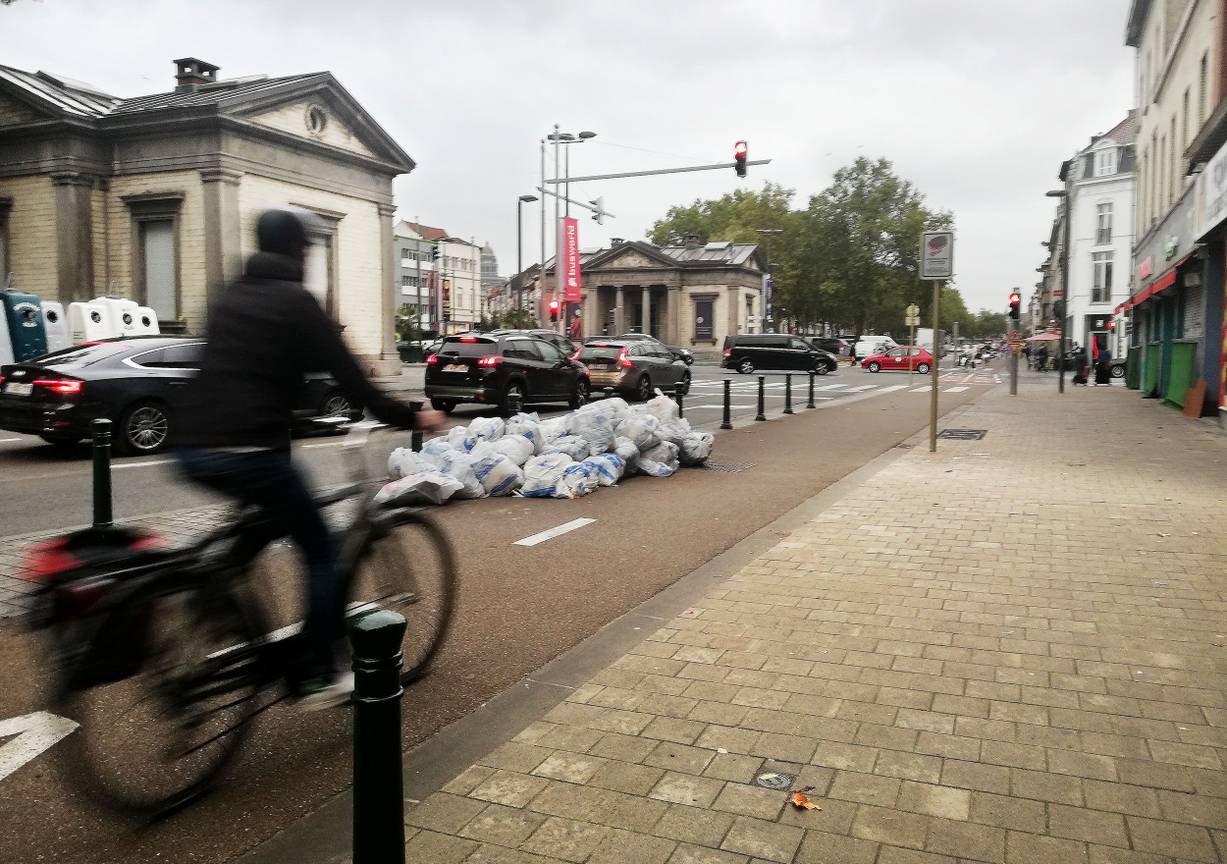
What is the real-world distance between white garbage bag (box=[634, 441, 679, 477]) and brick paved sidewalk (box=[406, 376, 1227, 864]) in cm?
361

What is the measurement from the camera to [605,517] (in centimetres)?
842

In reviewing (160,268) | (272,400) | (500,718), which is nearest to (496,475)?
(500,718)

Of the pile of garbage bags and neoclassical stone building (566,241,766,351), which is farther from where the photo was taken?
neoclassical stone building (566,241,766,351)

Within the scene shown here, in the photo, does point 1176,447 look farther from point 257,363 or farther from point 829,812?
point 257,363

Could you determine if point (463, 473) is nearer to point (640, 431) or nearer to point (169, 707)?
point (640, 431)

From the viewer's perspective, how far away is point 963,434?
16.1 meters

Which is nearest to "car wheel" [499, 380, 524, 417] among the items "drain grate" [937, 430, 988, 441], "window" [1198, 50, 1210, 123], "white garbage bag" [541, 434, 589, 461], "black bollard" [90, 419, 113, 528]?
"drain grate" [937, 430, 988, 441]

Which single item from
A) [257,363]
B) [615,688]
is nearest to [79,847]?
[257,363]

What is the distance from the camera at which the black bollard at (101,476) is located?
19.6 feet

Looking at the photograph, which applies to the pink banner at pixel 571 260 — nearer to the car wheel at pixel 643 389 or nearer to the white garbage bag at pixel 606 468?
the car wheel at pixel 643 389

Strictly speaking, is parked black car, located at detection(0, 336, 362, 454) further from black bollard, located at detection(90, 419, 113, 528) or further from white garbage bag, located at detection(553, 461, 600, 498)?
black bollard, located at detection(90, 419, 113, 528)

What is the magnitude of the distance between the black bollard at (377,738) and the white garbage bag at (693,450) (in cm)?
956

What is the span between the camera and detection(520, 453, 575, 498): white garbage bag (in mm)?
9273

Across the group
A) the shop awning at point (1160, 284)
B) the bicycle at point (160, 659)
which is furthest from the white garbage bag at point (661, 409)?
the shop awning at point (1160, 284)
